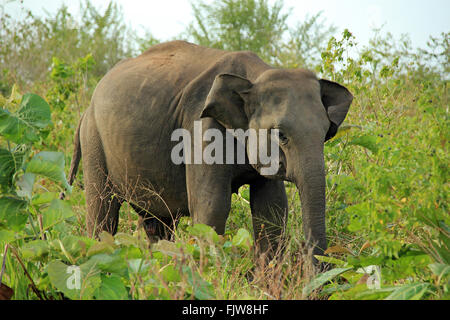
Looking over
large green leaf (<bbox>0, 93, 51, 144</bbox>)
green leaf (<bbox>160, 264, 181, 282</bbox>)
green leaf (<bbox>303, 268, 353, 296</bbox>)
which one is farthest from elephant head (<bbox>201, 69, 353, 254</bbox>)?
large green leaf (<bbox>0, 93, 51, 144</bbox>)

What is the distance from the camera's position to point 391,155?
3395 mm

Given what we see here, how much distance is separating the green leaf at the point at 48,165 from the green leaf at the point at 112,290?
0.62 metres

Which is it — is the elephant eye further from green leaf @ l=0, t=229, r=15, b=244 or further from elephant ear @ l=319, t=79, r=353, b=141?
green leaf @ l=0, t=229, r=15, b=244

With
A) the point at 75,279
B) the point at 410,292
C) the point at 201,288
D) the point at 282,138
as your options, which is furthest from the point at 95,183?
the point at 410,292

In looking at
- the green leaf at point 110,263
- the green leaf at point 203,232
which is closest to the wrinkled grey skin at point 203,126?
the green leaf at point 203,232

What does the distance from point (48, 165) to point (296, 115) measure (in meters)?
1.59

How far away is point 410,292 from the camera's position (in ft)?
10.0

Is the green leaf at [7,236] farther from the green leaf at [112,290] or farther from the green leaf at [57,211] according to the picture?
the green leaf at [112,290]

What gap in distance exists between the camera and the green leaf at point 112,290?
3.05 m

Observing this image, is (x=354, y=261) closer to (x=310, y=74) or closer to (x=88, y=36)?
(x=310, y=74)

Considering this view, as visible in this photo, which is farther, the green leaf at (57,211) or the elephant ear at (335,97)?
the elephant ear at (335,97)

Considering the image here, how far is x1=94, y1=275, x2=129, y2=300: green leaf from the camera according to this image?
305cm
